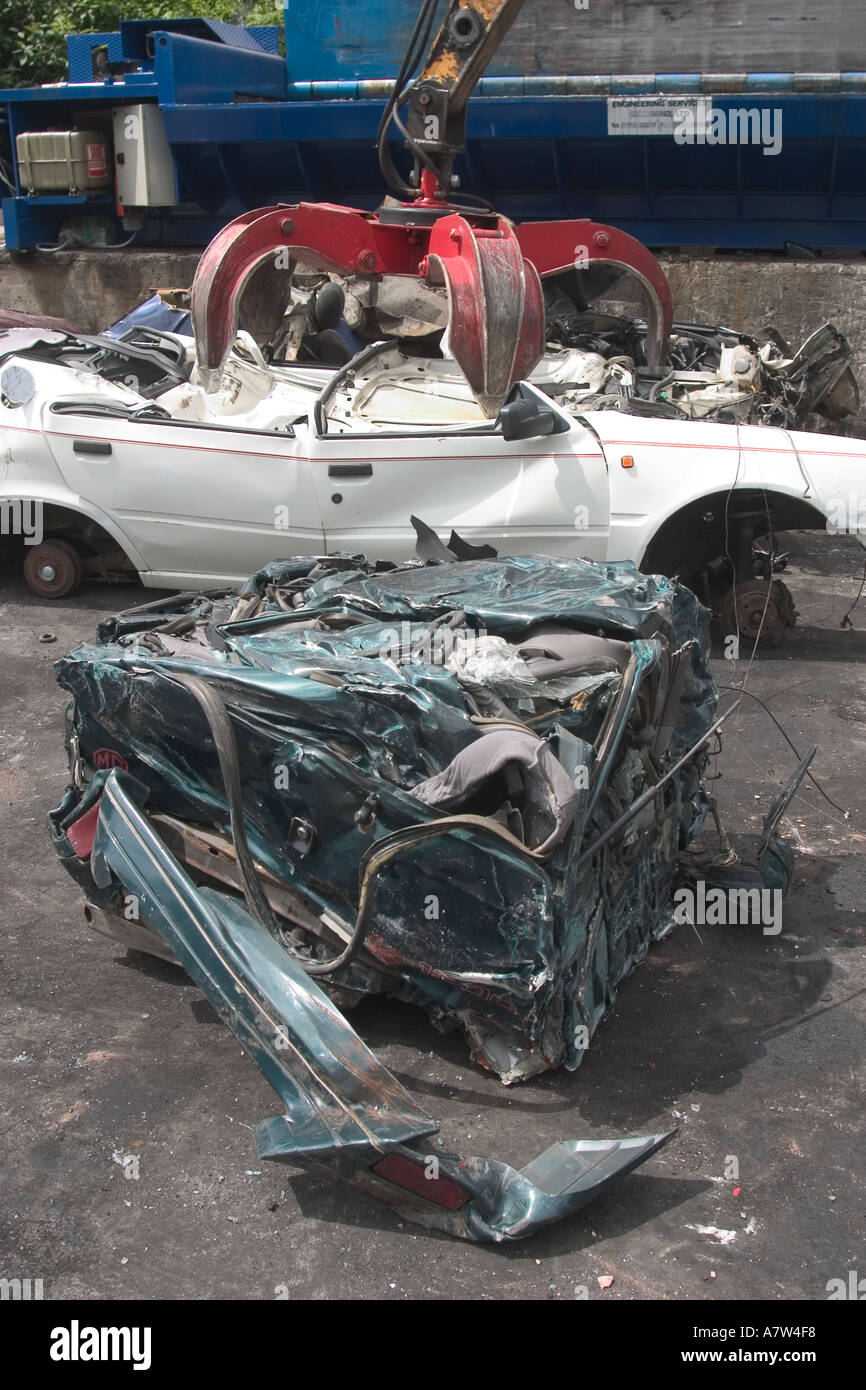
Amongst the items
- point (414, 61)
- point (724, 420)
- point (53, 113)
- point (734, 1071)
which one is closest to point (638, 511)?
point (724, 420)

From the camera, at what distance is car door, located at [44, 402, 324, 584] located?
24.2 ft

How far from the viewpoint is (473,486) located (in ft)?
23.8

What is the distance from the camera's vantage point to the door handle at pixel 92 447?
24.7ft

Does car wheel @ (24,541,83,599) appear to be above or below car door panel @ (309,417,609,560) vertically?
below

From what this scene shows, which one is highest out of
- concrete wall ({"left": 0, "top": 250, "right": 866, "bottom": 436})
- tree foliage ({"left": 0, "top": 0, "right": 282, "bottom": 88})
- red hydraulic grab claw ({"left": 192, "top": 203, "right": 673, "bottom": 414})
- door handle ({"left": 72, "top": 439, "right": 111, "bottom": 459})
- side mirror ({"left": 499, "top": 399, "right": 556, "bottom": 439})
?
tree foliage ({"left": 0, "top": 0, "right": 282, "bottom": 88})

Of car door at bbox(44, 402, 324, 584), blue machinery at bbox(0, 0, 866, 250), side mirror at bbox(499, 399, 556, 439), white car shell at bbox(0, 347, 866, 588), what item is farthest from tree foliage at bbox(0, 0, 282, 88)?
side mirror at bbox(499, 399, 556, 439)

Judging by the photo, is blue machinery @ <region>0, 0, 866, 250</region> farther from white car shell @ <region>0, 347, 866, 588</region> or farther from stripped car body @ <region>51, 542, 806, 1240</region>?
stripped car body @ <region>51, 542, 806, 1240</region>

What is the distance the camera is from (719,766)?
6.26 meters

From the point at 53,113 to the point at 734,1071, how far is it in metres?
12.9

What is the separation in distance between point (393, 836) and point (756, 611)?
4690 mm

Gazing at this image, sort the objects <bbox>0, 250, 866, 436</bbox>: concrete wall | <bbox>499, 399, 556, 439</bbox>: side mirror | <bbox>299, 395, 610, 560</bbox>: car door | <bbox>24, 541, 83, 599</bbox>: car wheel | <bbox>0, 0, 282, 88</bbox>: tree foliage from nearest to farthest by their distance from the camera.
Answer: <bbox>499, 399, 556, 439</bbox>: side mirror < <bbox>299, 395, 610, 560</bbox>: car door < <bbox>24, 541, 83, 599</bbox>: car wheel < <bbox>0, 250, 866, 436</bbox>: concrete wall < <bbox>0, 0, 282, 88</bbox>: tree foliage

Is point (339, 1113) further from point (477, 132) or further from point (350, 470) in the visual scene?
point (477, 132)

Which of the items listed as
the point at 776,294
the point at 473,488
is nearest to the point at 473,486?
the point at 473,488

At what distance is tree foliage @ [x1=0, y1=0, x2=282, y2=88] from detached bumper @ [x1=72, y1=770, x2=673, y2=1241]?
1726cm
